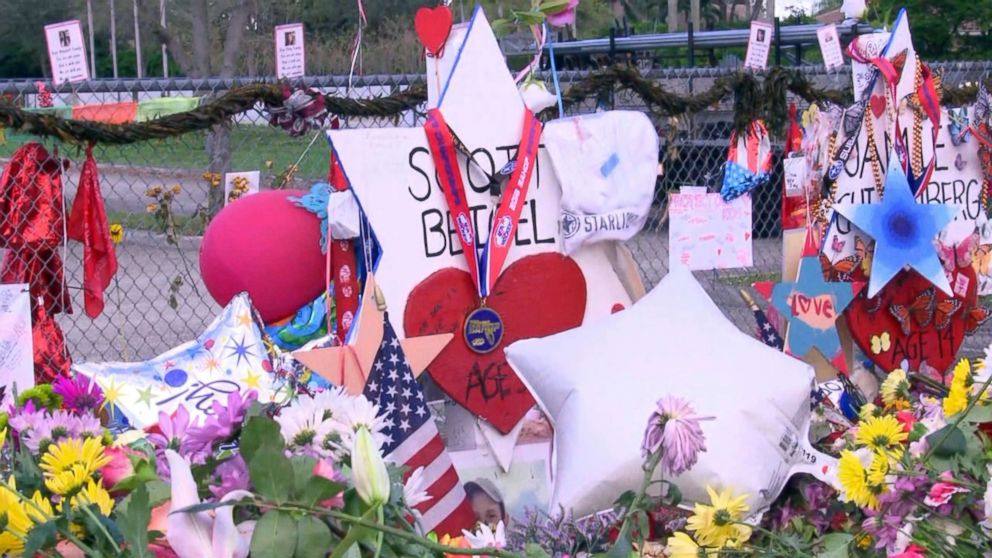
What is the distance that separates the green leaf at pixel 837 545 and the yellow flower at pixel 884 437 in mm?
141

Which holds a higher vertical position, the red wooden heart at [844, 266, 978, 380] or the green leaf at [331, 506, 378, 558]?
the green leaf at [331, 506, 378, 558]

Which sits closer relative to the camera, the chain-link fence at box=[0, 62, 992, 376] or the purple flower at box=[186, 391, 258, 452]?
the purple flower at box=[186, 391, 258, 452]

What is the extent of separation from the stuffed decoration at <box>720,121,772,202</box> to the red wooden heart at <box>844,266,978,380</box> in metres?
0.57

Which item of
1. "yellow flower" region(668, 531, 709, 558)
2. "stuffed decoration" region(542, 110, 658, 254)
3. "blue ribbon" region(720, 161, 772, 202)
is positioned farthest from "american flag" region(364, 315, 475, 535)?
"blue ribbon" region(720, 161, 772, 202)

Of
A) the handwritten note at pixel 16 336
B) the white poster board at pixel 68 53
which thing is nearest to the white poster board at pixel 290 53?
the white poster board at pixel 68 53

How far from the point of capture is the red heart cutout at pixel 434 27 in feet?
10.8

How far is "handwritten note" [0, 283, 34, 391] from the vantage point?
2.86 m

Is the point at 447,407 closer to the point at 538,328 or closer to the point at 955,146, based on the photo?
the point at 538,328

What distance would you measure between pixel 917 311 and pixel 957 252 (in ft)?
0.94

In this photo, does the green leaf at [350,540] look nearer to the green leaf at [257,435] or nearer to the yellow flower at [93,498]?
the green leaf at [257,435]

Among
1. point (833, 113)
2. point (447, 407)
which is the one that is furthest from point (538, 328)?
point (833, 113)

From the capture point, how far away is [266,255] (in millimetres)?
3076

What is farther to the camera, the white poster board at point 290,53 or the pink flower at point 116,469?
the white poster board at point 290,53

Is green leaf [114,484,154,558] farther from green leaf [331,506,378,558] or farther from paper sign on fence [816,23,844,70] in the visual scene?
paper sign on fence [816,23,844,70]
